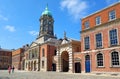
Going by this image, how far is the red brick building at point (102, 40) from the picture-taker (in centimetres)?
2683

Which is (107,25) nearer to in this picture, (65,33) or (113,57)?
(113,57)

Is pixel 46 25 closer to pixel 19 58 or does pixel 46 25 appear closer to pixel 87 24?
pixel 19 58

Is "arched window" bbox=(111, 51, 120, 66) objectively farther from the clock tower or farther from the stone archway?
the clock tower

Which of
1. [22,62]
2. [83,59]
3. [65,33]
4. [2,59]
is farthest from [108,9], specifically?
[2,59]

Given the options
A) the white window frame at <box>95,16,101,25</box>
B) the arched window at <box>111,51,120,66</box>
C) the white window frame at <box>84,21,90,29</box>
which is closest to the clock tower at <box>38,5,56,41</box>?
the white window frame at <box>84,21,90,29</box>

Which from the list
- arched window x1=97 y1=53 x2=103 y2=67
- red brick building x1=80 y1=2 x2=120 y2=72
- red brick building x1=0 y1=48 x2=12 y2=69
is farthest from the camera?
red brick building x1=0 y1=48 x2=12 y2=69

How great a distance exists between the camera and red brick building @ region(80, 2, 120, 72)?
26.8 metres

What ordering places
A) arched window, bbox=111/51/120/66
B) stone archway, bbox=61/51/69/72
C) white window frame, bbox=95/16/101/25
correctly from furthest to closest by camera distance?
stone archway, bbox=61/51/69/72, white window frame, bbox=95/16/101/25, arched window, bbox=111/51/120/66

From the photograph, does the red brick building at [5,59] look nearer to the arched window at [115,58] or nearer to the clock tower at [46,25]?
the clock tower at [46,25]

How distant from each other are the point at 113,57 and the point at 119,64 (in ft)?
5.31

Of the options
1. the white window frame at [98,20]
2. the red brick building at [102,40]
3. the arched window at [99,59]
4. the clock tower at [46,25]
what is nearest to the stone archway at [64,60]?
the red brick building at [102,40]

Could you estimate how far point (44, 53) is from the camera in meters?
50.6

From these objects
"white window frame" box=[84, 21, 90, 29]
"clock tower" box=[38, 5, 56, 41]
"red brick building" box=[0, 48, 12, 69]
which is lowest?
"red brick building" box=[0, 48, 12, 69]

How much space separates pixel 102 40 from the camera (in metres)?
29.1
